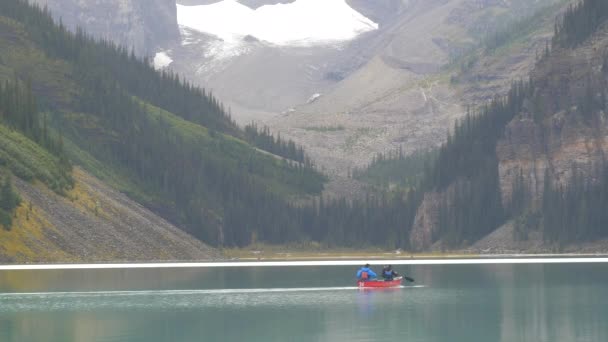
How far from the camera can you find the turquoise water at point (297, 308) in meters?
96.2

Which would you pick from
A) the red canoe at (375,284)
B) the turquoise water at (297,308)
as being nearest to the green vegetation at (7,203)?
the turquoise water at (297,308)

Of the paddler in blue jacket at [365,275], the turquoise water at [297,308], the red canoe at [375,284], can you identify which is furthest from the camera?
the paddler in blue jacket at [365,275]

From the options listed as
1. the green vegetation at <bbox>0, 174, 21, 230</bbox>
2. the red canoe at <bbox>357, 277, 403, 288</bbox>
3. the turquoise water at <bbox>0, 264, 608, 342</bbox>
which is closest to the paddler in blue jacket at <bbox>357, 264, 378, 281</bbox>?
the red canoe at <bbox>357, 277, 403, 288</bbox>

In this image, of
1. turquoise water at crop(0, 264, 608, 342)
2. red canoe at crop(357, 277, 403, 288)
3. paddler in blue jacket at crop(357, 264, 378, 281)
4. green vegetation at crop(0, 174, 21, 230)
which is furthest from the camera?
green vegetation at crop(0, 174, 21, 230)

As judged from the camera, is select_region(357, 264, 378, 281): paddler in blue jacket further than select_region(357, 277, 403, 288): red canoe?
Yes

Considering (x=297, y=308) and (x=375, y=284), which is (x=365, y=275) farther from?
(x=297, y=308)

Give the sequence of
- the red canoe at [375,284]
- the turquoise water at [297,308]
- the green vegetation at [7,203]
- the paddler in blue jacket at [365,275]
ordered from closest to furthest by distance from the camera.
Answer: the turquoise water at [297,308], the red canoe at [375,284], the paddler in blue jacket at [365,275], the green vegetation at [7,203]

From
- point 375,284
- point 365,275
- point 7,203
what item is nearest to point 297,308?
point 375,284

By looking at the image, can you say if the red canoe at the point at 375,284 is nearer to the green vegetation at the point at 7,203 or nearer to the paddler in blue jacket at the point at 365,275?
the paddler in blue jacket at the point at 365,275

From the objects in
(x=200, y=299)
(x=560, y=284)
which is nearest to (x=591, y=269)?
(x=560, y=284)

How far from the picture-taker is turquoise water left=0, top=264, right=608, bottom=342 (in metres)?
96.2

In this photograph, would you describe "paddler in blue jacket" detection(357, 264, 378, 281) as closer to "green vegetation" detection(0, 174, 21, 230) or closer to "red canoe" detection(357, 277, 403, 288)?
"red canoe" detection(357, 277, 403, 288)

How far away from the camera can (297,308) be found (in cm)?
11619

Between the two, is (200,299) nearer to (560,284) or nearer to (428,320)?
(428,320)
